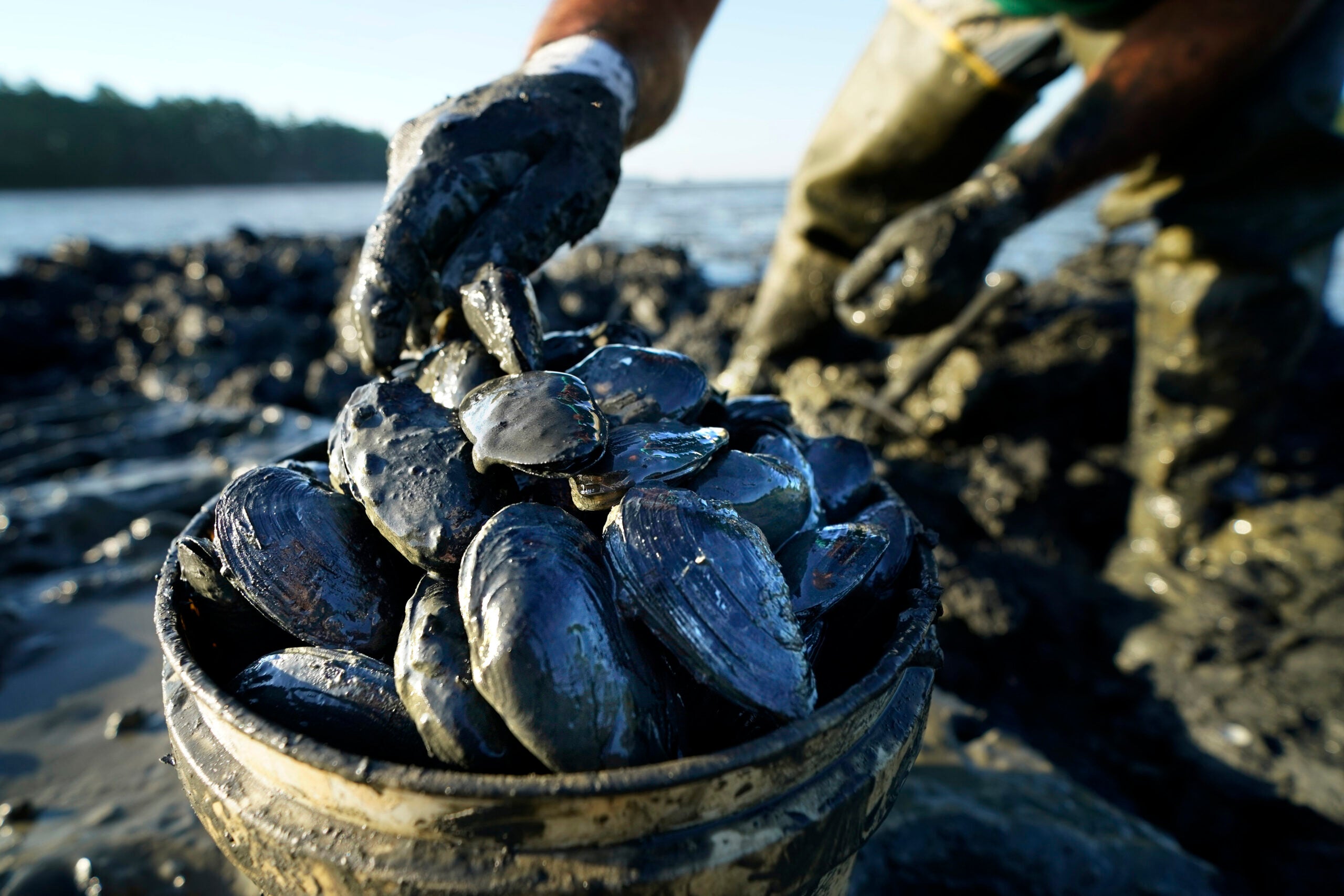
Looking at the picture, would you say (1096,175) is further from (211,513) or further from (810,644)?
(211,513)

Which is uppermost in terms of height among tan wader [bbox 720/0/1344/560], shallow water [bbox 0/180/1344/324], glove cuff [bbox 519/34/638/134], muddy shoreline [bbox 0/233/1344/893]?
glove cuff [bbox 519/34/638/134]

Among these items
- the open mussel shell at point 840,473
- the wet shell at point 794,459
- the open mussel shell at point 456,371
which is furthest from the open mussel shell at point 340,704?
the open mussel shell at point 840,473

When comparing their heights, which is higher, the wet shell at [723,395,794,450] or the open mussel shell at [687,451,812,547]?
the open mussel shell at [687,451,812,547]

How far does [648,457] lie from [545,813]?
670 millimetres

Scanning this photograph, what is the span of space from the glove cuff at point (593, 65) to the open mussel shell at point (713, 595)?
179 cm

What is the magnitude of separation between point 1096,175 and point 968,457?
6.56 feet

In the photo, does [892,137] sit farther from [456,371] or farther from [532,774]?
[532,774]

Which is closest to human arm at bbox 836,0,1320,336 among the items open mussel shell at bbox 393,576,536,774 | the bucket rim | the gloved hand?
the gloved hand

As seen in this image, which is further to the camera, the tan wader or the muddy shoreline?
the tan wader

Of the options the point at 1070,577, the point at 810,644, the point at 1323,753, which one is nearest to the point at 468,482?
the point at 810,644

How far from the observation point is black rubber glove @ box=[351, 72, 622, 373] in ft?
6.57

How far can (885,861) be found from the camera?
2.13 meters

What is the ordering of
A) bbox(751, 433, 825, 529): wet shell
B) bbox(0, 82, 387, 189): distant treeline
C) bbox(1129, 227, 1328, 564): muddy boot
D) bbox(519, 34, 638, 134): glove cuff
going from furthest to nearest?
bbox(0, 82, 387, 189): distant treeline, bbox(1129, 227, 1328, 564): muddy boot, bbox(519, 34, 638, 134): glove cuff, bbox(751, 433, 825, 529): wet shell

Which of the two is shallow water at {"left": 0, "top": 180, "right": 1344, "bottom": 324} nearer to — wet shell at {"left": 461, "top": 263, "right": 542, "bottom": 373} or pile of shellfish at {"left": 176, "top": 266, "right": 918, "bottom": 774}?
wet shell at {"left": 461, "top": 263, "right": 542, "bottom": 373}
